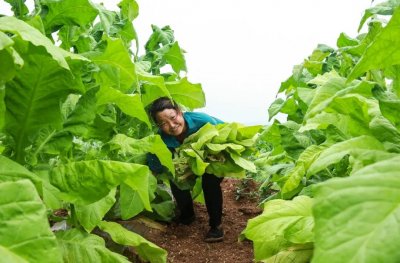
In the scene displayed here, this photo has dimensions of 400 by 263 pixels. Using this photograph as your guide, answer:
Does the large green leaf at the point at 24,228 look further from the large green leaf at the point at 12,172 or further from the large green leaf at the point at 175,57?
the large green leaf at the point at 175,57

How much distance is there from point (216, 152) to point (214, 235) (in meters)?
0.59

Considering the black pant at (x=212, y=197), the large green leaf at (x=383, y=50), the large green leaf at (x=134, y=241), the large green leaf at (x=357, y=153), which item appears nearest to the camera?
the large green leaf at (x=383, y=50)

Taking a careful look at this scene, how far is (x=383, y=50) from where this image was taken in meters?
1.12

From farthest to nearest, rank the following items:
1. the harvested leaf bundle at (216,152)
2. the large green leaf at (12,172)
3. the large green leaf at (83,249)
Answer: the harvested leaf bundle at (216,152) → the large green leaf at (83,249) → the large green leaf at (12,172)

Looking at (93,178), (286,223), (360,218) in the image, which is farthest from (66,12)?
(360,218)

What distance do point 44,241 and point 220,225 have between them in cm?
256

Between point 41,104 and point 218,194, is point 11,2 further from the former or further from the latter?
point 218,194

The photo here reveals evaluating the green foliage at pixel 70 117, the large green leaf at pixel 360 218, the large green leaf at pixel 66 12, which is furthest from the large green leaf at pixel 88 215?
the large green leaf at pixel 360 218

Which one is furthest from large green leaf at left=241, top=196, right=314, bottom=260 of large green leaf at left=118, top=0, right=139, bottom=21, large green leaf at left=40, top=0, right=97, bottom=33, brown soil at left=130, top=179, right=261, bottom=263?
large green leaf at left=118, top=0, right=139, bottom=21

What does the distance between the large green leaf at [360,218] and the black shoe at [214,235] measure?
8.24 feet

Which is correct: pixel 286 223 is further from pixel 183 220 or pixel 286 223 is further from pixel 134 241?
pixel 183 220


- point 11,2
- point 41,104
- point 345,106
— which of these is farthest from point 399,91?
point 11,2

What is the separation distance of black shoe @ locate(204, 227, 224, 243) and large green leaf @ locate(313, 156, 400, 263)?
2.51 meters

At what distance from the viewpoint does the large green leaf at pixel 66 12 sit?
207 centimetres
